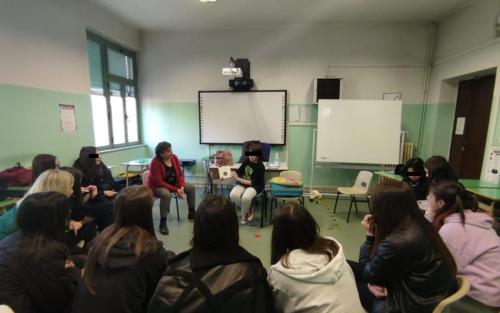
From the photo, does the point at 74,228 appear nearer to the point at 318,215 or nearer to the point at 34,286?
the point at 34,286

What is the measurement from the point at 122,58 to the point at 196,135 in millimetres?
2046

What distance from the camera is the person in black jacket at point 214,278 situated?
0.92 m

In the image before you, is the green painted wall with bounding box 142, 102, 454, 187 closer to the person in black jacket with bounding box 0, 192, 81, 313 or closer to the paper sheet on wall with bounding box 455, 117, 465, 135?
the paper sheet on wall with bounding box 455, 117, 465, 135

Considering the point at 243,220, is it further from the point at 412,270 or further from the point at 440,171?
the point at 412,270

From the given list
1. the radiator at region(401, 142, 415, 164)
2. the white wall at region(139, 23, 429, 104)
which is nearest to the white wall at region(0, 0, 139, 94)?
the white wall at region(139, 23, 429, 104)

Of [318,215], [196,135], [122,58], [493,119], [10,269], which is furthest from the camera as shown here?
[196,135]

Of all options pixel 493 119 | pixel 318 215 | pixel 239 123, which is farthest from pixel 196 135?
pixel 493 119

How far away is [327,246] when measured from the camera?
3.70 feet

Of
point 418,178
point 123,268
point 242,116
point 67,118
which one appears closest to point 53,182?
point 123,268

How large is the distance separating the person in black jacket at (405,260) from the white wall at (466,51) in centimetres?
305

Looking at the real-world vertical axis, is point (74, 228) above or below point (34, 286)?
below

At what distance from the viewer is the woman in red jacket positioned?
3441 millimetres

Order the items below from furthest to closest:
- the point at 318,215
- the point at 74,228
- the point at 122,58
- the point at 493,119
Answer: the point at 122,58 → the point at 318,215 → the point at 493,119 → the point at 74,228

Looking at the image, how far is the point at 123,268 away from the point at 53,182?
1228mm
